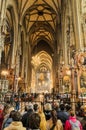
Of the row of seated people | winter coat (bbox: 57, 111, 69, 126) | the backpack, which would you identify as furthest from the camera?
winter coat (bbox: 57, 111, 69, 126)

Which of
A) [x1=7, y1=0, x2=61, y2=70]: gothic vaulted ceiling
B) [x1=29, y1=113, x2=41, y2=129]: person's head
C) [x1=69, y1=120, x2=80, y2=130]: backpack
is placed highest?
[x1=7, y1=0, x2=61, y2=70]: gothic vaulted ceiling

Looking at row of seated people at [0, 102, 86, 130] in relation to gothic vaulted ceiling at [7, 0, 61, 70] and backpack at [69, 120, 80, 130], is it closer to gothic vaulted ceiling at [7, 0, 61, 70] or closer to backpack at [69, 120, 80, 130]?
backpack at [69, 120, 80, 130]

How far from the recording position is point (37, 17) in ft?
96.9

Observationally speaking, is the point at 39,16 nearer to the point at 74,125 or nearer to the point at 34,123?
the point at 74,125

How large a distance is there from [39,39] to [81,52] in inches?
1060

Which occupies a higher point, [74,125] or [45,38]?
[45,38]

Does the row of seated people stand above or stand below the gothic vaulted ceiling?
below

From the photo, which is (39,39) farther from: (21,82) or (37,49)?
(21,82)

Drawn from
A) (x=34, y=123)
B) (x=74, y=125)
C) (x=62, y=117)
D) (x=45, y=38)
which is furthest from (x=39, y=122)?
(x=45, y=38)

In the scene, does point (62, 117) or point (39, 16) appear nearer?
point (62, 117)

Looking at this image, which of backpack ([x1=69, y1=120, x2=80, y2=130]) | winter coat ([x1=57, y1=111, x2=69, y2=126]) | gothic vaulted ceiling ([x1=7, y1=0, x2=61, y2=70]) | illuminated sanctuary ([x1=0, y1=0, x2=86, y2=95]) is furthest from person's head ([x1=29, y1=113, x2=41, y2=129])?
gothic vaulted ceiling ([x1=7, y1=0, x2=61, y2=70])

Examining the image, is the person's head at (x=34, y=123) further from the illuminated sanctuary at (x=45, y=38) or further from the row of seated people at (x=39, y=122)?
the illuminated sanctuary at (x=45, y=38)

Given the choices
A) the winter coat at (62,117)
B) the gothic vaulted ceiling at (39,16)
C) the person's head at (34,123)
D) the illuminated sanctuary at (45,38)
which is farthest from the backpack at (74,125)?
the gothic vaulted ceiling at (39,16)

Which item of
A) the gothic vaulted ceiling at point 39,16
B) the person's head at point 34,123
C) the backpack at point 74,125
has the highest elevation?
the gothic vaulted ceiling at point 39,16
